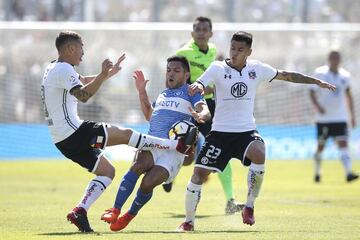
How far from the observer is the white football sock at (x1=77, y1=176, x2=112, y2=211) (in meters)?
12.2

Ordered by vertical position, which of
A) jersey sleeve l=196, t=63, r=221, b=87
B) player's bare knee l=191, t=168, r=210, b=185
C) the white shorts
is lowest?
player's bare knee l=191, t=168, r=210, b=185

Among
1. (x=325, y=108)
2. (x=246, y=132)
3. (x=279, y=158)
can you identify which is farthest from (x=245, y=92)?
(x=279, y=158)

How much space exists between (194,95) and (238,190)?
25.2 ft

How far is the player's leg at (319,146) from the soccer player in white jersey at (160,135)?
10.1m

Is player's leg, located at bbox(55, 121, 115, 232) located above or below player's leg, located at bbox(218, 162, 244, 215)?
above

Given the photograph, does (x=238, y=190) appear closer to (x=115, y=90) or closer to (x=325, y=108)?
(x=325, y=108)

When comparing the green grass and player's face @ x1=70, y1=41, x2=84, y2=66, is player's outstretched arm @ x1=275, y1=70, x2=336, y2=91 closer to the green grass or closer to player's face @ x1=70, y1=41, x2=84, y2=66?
the green grass

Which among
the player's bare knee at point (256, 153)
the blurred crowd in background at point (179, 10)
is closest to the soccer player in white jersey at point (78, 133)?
Answer: the player's bare knee at point (256, 153)

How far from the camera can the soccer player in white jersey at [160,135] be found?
12.2 metres

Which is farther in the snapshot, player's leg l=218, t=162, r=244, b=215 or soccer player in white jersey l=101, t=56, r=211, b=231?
player's leg l=218, t=162, r=244, b=215

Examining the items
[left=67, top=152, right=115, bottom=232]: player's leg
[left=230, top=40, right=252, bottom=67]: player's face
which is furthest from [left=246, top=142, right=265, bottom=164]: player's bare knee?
[left=67, top=152, right=115, bottom=232]: player's leg

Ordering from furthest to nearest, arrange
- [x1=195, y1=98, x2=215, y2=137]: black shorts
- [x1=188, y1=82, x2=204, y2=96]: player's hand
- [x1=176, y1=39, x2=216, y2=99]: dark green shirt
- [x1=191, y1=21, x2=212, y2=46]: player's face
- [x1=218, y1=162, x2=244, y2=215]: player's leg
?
[x1=191, y1=21, x2=212, y2=46]: player's face, [x1=176, y1=39, x2=216, y2=99]: dark green shirt, [x1=195, y1=98, x2=215, y2=137]: black shorts, [x1=218, y1=162, x2=244, y2=215]: player's leg, [x1=188, y1=82, x2=204, y2=96]: player's hand

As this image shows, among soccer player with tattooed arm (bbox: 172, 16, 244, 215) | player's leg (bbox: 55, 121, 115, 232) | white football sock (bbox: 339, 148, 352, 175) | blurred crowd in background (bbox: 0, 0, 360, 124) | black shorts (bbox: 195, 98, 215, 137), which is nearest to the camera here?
player's leg (bbox: 55, 121, 115, 232)

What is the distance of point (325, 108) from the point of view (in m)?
23.2
